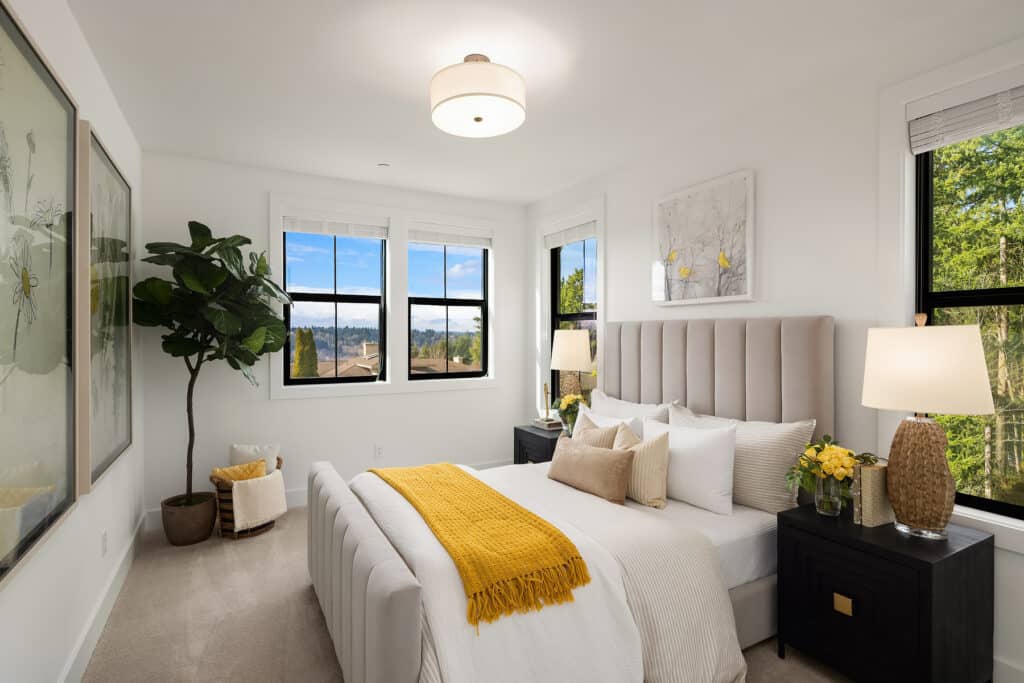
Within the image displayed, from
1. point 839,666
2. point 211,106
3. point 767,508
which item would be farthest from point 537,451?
point 211,106

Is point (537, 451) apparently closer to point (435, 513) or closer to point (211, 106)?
point (435, 513)

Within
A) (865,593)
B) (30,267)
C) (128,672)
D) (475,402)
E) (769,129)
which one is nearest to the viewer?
(30,267)

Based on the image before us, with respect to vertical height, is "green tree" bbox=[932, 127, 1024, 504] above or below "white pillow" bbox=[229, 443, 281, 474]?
above

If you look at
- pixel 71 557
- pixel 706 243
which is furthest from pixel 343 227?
pixel 71 557

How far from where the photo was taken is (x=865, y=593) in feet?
6.45

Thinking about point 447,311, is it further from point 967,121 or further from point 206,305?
point 967,121

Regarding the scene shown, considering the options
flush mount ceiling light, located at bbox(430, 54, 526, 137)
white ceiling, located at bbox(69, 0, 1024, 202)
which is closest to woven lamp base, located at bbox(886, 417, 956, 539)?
white ceiling, located at bbox(69, 0, 1024, 202)

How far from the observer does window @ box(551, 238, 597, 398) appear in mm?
4445

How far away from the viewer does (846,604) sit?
2021mm

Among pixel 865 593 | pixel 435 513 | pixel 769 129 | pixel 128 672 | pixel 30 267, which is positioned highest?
pixel 769 129

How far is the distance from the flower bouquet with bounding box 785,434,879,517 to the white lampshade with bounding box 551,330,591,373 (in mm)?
1866

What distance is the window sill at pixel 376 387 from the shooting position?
4.20m

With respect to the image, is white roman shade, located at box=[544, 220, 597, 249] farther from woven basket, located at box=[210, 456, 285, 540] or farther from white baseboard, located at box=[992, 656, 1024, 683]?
white baseboard, located at box=[992, 656, 1024, 683]

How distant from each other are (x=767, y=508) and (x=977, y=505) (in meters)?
0.80
